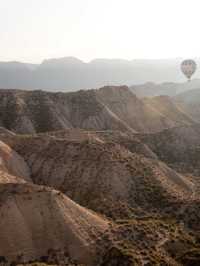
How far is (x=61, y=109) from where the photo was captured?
107688 millimetres

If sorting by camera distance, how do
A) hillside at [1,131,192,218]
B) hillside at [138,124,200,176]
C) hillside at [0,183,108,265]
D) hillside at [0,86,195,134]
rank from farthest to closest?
hillside at [0,86,195,134] < hillside at [138,124,200,176] < hillside at [1,131,192,218] < hillside at [0,183,108,265]

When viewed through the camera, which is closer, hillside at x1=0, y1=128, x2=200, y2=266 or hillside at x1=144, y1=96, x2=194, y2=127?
hillside at x1=0, y1=128, x2=200, y2=266

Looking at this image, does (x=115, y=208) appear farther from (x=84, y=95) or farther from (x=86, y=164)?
(x=84, y=95)

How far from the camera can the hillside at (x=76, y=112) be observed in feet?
325

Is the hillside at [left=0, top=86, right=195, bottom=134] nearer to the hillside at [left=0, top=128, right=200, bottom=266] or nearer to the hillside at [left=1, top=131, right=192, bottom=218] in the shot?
the hillside at [left=0, top=128, right=200, bottom=266]

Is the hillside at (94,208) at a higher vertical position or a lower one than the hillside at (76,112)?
lower

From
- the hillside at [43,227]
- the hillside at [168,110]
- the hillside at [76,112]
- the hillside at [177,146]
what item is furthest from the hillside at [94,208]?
the hillside at [168,110]

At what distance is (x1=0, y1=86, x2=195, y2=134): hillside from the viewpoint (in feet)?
325

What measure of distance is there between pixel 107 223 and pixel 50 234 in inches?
237

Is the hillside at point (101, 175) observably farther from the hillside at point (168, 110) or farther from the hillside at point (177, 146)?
the hillside at point (168, 110)

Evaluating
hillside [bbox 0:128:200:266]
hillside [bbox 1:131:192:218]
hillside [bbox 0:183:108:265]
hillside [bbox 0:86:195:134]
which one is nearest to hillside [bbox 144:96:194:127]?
hillside [bbox 0:86:195:134]

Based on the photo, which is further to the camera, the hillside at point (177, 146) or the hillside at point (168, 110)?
the hillside at point (168, 110)

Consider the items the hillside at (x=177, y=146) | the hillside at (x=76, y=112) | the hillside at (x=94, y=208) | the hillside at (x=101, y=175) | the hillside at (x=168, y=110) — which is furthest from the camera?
the hillside at (x=168, y=110)

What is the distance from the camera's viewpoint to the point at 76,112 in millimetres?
108562
